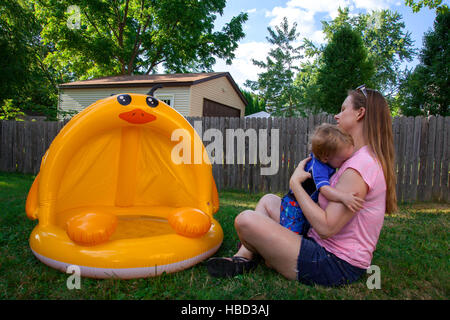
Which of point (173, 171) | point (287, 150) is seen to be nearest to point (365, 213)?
point (173, 171)

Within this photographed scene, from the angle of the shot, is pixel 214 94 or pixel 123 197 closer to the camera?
pixel 123 197

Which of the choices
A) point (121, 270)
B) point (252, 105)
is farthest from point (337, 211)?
point (252, 105)

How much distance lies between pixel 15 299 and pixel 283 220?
1.87m

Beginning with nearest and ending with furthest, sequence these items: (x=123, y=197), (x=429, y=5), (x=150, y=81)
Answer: (x=123, y=197), (x=429, y=5), (x=150, y=81)

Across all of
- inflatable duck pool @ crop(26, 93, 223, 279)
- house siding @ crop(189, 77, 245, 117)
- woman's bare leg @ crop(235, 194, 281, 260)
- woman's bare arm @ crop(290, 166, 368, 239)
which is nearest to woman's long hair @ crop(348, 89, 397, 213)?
woman's bare arm @ crop(290, 166, 368, 239)

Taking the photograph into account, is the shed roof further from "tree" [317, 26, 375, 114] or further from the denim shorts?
the denim shorts

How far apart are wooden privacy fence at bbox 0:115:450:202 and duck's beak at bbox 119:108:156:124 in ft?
12.3

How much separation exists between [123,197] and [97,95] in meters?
12.5

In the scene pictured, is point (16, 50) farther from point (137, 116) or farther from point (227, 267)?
point (227, 267)

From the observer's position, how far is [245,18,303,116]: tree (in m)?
28.2

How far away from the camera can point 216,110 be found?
606 inches

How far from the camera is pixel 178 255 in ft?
7.50

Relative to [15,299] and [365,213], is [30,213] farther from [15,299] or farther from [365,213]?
[365,213]

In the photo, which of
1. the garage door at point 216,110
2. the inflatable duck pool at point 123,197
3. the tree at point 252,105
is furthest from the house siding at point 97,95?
the tree at point 252,105
